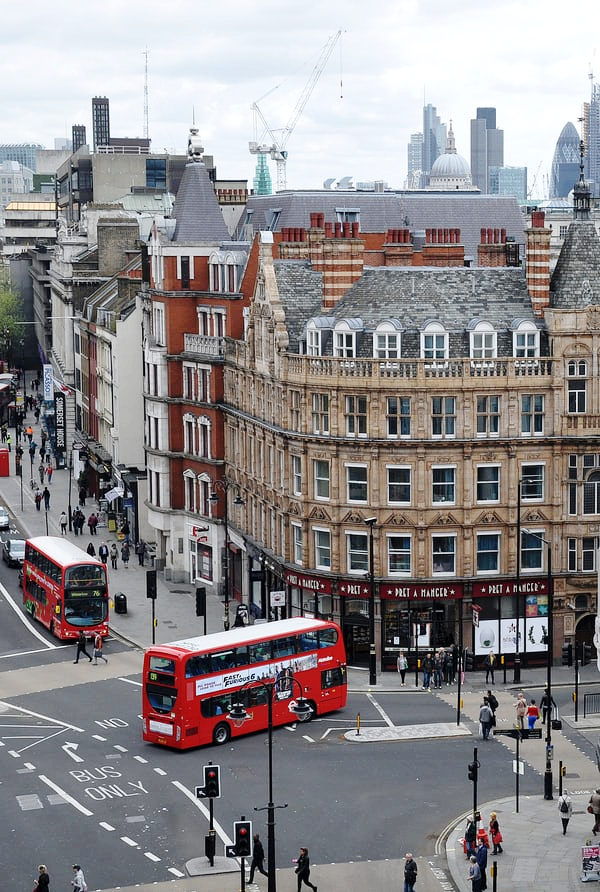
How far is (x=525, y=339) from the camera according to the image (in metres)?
74.5

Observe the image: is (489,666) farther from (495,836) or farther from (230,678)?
(495,836)

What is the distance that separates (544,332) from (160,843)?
3205cm

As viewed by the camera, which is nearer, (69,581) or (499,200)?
(69,581)

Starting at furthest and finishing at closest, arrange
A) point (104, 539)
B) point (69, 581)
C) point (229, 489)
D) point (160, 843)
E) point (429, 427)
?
point (104, 539) → point (229, 489) → point (69, 581) → point (429, 427) → point (160, 843)

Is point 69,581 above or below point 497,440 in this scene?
below

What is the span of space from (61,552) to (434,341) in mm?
21013

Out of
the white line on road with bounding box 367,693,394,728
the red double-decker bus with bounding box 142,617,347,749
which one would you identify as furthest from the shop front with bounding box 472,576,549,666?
the red double-decker bus with bounding box 142,617,347,749

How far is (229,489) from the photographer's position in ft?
293

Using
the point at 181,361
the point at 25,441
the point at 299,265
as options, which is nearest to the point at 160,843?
the point at 299,265

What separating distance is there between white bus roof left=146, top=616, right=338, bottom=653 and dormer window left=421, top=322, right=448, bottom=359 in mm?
13780

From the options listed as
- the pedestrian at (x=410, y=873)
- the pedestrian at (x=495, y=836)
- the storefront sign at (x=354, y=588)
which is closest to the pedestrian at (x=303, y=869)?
the pedestrian at (x=410, y=873)

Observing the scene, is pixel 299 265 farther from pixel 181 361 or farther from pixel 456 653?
pixel 456 653

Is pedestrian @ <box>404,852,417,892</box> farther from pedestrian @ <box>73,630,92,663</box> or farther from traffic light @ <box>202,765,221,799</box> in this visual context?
pedestrian @ <box>73,630,92,663</box>

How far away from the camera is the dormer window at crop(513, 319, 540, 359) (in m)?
74.2
